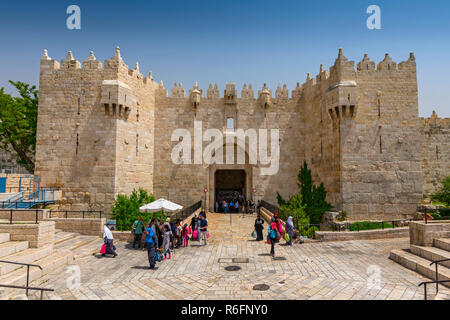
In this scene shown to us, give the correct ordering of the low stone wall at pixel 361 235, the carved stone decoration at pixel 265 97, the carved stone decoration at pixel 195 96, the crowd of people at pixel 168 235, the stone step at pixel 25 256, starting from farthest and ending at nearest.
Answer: the carved stone decoration at pixel 265 97
the carved stone decoration at pixel 195 96
the low stone wall at pixel 361 235
the crowd of people at pixel 168 235
the stone step at pixel 25 256

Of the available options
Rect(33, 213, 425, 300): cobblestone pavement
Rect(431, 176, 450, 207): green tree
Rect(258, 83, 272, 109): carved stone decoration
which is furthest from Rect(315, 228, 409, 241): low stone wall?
Rect(258, 83, 272, 109): carved stone decoration

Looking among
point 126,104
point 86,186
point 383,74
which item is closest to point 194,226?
point 86,186

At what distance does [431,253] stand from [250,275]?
20.0ft

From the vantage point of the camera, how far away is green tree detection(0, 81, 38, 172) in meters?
20.6

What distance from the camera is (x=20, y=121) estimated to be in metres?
20.9

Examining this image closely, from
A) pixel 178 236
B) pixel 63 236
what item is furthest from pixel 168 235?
pixel 63 236

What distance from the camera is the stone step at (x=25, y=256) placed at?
7.28 metres

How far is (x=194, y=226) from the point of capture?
45.3ft

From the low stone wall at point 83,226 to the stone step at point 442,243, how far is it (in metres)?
14.8

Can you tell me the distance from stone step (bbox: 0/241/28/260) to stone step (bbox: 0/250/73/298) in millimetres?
859

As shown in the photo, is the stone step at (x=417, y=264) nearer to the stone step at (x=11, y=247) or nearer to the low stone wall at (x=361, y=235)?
the low stone wall at (x=361, y=235)

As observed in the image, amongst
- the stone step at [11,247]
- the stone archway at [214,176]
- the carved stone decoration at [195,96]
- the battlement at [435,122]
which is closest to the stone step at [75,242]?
the stone step at [11,247]

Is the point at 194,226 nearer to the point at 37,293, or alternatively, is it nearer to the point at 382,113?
the point at 37,293

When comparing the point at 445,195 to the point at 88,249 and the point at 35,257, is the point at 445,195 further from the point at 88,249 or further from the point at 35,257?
the point at 35,257
